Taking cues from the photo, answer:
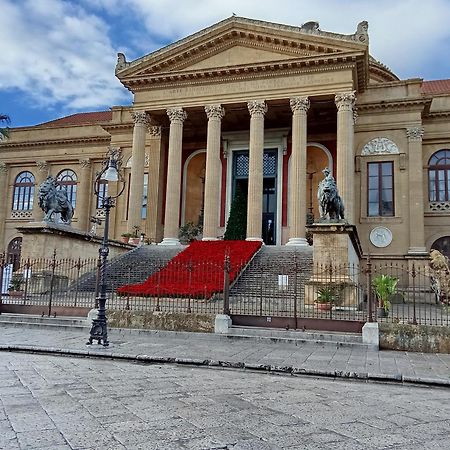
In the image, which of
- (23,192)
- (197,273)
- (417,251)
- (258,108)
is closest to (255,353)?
(197,273)

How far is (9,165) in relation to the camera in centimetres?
3869

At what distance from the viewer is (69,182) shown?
36719 mm

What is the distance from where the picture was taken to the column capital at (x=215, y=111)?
26.9 metres

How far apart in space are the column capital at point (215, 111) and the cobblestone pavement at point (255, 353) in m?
17.0

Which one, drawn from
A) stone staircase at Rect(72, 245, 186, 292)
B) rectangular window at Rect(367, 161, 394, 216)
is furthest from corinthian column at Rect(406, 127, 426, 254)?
stone staircase at Rect(72, 245, 186, 292)

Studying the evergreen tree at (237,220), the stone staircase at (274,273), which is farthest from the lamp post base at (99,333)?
the evergreen tree at (237,220)

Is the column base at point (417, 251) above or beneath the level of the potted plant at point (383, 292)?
above

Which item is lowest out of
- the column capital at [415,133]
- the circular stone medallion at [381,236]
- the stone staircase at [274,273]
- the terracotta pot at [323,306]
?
the terracotta pot at [323,306]

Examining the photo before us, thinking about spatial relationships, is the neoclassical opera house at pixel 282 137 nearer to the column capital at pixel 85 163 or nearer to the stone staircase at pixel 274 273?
the stone staircase at pixel 274 273

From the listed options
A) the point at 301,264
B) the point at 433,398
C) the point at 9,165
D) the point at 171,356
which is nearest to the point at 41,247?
the point at 301,264

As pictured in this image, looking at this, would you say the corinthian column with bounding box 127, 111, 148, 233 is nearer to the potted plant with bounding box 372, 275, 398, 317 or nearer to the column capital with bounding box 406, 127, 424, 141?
the column capital with bounding box 406, 127, 424, 141

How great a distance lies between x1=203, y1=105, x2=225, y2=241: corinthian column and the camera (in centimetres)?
2581

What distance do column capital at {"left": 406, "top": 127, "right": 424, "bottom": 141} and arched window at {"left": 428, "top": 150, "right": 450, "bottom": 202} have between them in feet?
6.40

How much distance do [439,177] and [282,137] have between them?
939 cm
